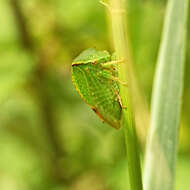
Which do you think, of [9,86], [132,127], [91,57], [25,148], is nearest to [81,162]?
[25,148]

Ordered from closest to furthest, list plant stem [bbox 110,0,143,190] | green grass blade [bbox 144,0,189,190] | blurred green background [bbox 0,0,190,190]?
plant stem [bbox 110,0,143,190], green grass blade [bbox 144,0,189,190], blurred green background [bbox 0,0,190,190]

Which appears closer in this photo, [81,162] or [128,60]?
[128,60]

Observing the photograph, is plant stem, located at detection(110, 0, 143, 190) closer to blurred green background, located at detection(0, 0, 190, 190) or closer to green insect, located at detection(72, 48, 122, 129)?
green insect, located at detection(72, 48, 122, 129)

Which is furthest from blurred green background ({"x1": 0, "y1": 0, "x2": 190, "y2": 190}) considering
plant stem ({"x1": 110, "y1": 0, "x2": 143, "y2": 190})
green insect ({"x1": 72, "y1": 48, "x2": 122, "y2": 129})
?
plant stem ({"x1": 110, "y1": 0, "x2": 143, "y2": 190})

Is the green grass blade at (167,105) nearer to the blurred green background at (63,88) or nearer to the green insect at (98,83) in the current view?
the green insect at (98,83)

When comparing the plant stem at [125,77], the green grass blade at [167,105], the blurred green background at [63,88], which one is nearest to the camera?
the plant stem at [125,77]

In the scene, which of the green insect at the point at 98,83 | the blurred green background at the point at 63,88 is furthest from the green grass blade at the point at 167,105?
the blurred green background at the point at 63,88

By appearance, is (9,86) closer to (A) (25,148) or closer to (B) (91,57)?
(A) (25,148)
